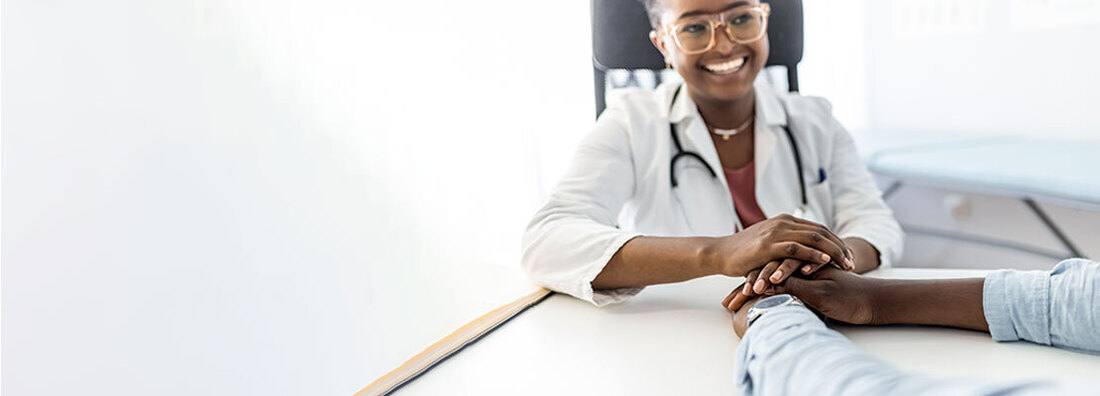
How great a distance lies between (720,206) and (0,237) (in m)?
0.79

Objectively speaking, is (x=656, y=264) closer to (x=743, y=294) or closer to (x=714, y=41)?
(x=743, y=294)

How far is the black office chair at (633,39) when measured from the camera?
1014 millimetres

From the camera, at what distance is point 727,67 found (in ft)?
3.31

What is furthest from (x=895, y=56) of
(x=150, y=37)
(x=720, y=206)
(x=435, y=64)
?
(x=150, y=37)

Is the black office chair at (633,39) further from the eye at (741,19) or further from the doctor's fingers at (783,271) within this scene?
the doctor's fingers at (783,271)

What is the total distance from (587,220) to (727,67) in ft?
0.86

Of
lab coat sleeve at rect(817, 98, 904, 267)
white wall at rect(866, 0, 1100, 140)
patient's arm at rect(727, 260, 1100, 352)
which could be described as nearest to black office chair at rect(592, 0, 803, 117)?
lab coat sleeve at rect(817, 98, 904, 267)

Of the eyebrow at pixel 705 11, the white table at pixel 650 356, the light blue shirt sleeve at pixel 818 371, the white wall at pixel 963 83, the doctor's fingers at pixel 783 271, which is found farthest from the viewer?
the white wall at pixel 963 83

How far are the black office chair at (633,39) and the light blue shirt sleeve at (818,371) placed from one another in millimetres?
457

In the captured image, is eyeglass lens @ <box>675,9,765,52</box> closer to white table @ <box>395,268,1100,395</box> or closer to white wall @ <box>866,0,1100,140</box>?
white table @ <box>395,268,1100,395</box>

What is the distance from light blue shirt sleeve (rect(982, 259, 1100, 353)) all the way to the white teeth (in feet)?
1.34

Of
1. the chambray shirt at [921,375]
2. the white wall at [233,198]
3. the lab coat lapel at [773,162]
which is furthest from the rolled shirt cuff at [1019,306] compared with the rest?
the white wall at [233,198]

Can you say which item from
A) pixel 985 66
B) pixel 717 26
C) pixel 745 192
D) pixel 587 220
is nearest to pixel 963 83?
pixel 985 66

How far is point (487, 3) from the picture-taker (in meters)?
1.23
